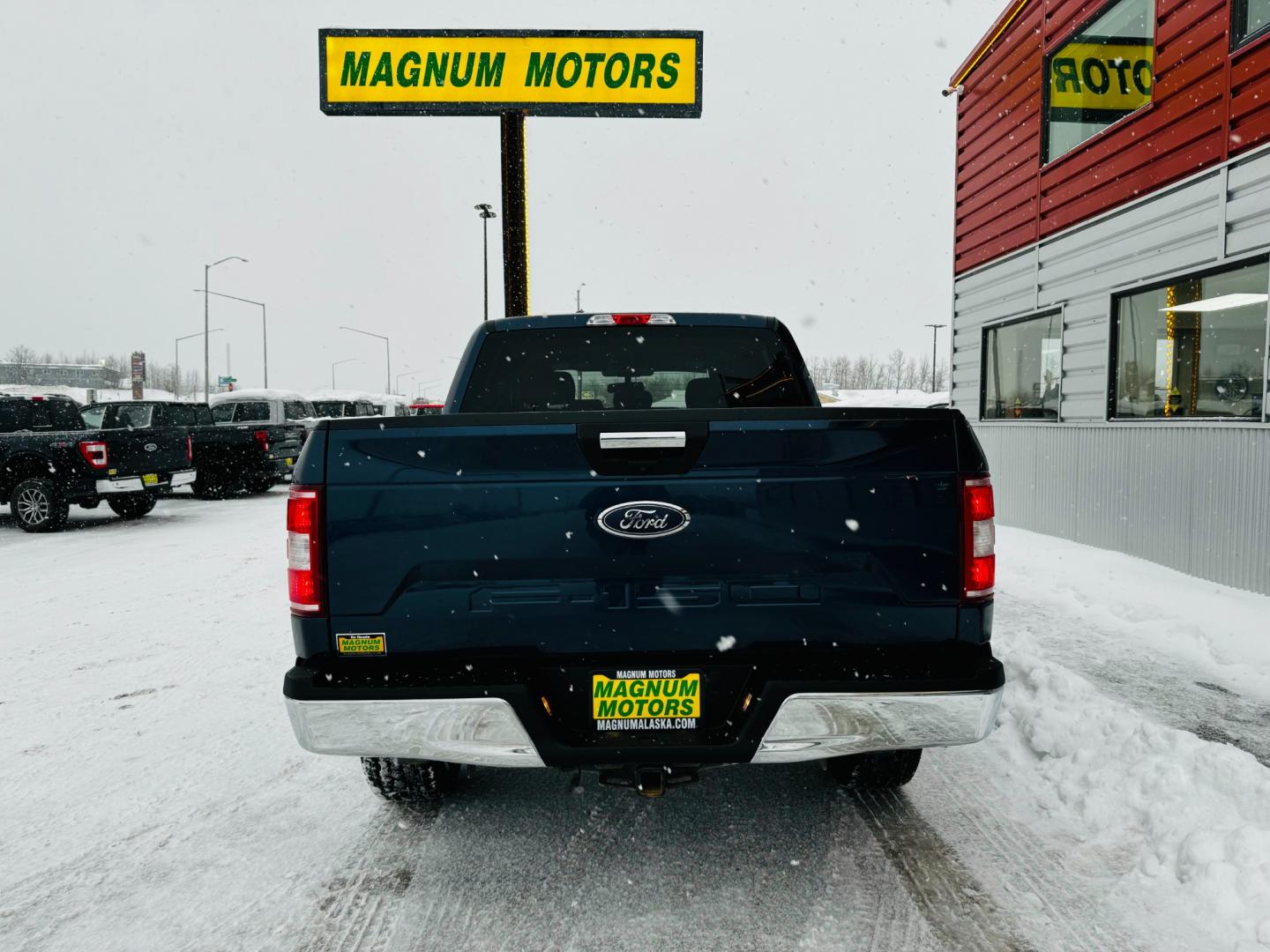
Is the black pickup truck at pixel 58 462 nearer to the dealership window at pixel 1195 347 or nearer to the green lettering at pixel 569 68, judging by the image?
the green lettering at pixel 569 68

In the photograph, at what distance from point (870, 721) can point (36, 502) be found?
523 inches

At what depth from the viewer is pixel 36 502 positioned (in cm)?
1223

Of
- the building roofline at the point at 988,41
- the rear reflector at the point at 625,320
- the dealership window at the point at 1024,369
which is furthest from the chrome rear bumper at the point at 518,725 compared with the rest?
the building roofline at the point at 988,41

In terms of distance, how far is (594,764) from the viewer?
2.60 m

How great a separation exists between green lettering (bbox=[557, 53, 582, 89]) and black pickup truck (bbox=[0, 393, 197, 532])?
8065 mm

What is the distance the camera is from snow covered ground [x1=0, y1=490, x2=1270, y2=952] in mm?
2686

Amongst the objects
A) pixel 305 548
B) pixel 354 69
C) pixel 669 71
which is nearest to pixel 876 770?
pixel 305 548

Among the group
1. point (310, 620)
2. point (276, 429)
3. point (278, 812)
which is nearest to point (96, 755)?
point (278, 812)

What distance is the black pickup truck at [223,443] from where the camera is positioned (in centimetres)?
1536

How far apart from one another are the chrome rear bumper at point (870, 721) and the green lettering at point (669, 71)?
9.27m

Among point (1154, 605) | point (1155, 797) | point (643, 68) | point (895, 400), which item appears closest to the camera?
point (1155, 797)

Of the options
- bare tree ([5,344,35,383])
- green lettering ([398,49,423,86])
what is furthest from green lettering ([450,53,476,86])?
bare tree ([5,344,35,383])

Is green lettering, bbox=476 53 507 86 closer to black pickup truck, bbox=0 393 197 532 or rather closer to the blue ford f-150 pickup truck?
black pickup truck, bbox=0 393 197 532

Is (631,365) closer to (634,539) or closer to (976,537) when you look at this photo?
(634,539)
